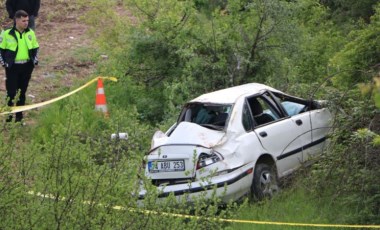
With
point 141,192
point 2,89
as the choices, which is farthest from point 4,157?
point 2,89

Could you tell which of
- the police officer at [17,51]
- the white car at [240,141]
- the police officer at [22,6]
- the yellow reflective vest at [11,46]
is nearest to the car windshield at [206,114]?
the white car at [240,141]

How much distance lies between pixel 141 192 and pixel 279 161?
15.4 ft

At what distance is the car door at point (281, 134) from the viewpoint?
31.1 ft

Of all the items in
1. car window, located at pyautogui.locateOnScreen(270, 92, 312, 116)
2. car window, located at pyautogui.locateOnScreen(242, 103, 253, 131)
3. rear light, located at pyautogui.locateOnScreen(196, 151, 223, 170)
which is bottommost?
rear light, located at pyautogui.locateOnScreen(196, 151, 223, 170)

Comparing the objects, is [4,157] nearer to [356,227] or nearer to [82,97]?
[356,227]

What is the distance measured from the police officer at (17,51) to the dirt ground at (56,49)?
3.88 feet

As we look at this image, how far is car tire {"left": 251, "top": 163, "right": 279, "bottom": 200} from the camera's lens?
906 centimetres

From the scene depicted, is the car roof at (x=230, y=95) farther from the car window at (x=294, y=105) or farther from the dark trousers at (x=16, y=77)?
the dark trousers at (x=16, y=77)

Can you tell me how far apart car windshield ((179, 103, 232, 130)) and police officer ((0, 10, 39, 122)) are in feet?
11.4

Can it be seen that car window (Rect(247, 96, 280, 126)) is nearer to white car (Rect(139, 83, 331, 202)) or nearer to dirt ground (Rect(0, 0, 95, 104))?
white car (Rect(139, 83, 331, 202))

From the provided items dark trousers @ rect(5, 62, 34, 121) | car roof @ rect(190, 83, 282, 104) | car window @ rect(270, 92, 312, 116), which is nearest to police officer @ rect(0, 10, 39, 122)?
dark trousers @ rect(5, 62, 34, 121)

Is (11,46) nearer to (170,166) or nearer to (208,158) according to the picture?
(170,166)

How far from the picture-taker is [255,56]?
495 inches

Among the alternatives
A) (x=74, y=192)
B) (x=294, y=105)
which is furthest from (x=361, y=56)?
(x=74, y=192)
